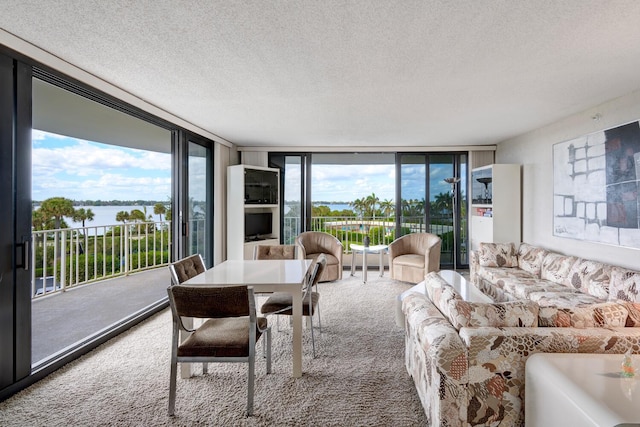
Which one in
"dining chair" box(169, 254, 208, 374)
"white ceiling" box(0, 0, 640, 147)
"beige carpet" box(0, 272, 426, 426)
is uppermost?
"white ceiling" box(0, 0, 640, 147)

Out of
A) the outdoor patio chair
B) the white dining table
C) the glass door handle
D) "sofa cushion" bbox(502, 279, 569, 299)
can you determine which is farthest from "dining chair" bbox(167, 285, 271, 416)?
the outdoor patio chair

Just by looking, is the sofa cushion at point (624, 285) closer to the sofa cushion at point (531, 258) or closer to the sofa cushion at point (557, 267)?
the sofa cushion at point (557, 267)

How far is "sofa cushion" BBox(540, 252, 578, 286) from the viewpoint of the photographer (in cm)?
358

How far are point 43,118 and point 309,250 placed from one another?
13.5ft

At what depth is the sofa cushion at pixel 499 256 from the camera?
14.9 feet

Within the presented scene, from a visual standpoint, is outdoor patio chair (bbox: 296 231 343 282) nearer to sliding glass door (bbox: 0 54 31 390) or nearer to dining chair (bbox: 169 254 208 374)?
dining chair (bbox: 169 254 208 374)

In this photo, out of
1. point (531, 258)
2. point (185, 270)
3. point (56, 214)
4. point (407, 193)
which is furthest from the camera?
A: point (407, 193)

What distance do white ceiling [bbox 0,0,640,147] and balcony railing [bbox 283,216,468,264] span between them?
110 inches

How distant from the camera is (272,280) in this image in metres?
2.41

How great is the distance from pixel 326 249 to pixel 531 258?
296cm

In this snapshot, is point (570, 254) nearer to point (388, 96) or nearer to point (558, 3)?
point (388, 96)

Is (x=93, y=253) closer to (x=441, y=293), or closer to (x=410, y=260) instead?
(x=410, y=260)

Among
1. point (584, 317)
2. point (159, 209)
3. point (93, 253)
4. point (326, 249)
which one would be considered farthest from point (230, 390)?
point (159, 209)

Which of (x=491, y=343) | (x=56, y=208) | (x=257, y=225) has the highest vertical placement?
(x=56, y=208)
